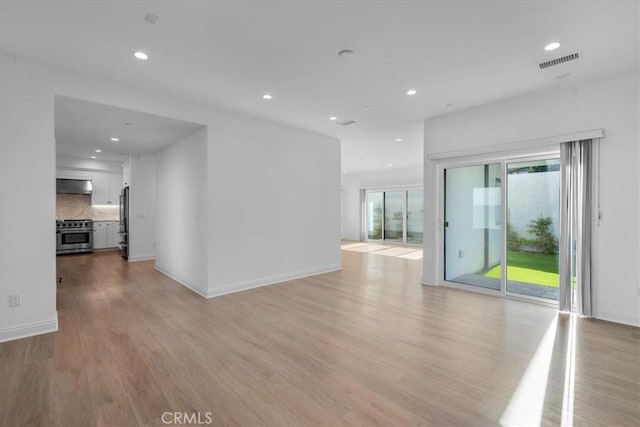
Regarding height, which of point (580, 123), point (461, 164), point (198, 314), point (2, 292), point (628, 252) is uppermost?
point (580, 123)

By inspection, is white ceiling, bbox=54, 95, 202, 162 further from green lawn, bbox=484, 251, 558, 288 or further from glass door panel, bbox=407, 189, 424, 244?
glass door panel, bbox=407, 189, 424, 244

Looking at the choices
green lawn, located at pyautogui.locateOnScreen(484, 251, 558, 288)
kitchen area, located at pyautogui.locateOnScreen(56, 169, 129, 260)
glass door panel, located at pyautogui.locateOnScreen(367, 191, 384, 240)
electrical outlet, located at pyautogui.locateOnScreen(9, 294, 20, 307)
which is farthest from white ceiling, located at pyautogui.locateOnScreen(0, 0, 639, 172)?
glass door panel, located at pyautogui.locateOnScreen(367, 191, 384, 240)

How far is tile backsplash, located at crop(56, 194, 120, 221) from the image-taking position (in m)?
8.84

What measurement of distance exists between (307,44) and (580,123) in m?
3.63

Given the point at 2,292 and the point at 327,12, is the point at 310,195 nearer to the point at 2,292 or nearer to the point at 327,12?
the point at 327,12

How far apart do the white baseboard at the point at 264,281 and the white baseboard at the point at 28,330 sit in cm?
178

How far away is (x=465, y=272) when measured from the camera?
5000mm

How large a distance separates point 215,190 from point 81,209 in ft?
24.5

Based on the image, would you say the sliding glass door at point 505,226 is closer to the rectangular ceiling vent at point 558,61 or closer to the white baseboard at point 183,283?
the rectangular ceiling vent at point 558,61

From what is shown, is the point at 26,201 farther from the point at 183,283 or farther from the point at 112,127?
the point at 183,283

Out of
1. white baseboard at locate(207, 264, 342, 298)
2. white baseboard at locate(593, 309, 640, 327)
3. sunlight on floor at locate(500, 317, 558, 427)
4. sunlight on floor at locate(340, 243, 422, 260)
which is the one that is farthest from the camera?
sunlight on floor at locate(340, 243, 422, 260)

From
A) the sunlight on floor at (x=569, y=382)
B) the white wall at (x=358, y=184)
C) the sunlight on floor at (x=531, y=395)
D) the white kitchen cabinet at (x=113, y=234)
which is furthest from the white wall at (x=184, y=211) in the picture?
the white wall at (x=358, y=184)

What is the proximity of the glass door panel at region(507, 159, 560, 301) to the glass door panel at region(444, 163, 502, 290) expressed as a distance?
6.9 inches

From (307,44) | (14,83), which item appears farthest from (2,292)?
(307,44)
